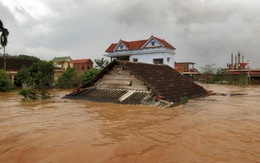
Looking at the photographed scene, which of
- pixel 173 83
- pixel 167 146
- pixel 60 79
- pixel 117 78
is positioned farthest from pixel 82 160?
pixel 60 79

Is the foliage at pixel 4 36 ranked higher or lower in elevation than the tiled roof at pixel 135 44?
higher

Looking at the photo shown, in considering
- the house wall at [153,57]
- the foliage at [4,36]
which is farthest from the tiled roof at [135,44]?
the foliage at [4,36]

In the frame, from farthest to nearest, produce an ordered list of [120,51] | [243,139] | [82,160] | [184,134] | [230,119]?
[120,51]
[230,119]
[184,134]
[243,139]
[82,160]

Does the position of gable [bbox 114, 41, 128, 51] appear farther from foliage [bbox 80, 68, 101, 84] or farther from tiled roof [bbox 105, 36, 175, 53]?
foliage [bbox 80, 68, 101, 84]

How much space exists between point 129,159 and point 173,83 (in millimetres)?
9195

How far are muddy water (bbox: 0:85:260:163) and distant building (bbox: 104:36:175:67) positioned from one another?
23934 millimetres

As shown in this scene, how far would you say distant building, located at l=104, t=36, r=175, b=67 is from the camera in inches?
1271

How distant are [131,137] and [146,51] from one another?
28.2 meters

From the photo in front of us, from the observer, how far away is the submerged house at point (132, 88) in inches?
416

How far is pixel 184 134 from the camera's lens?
5.95 m

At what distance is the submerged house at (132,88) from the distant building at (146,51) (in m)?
18.9

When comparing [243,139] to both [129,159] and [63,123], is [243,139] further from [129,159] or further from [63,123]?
[63,123]

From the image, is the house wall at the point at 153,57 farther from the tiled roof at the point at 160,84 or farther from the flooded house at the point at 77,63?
the tiled roof at the point at 160,84

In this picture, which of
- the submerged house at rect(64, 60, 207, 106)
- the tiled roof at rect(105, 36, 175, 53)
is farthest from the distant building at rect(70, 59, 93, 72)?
the submerged house at rect(64, 60, 207, 106)
